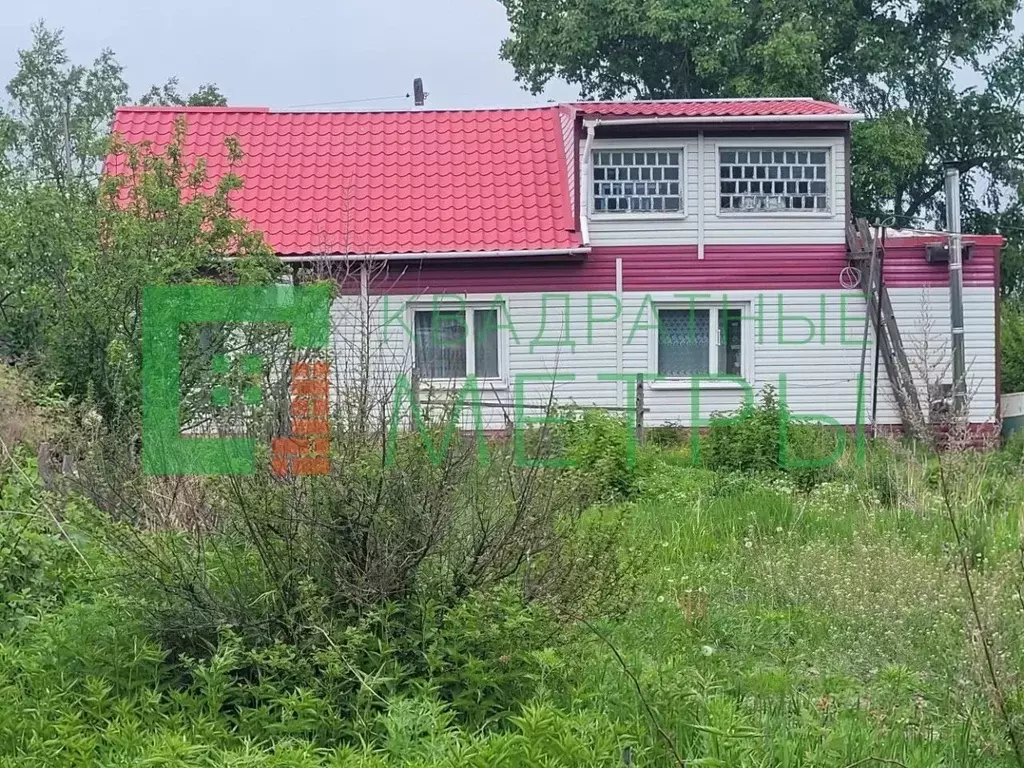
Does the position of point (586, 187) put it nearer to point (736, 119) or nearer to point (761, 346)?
point (736, 119)

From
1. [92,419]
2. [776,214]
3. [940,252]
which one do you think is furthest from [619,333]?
[92,419]

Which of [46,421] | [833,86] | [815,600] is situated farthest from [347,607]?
[833,86]

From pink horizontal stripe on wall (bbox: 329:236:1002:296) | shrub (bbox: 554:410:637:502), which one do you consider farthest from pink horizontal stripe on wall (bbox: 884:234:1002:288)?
shrub (bbox: 554:410:637:502)

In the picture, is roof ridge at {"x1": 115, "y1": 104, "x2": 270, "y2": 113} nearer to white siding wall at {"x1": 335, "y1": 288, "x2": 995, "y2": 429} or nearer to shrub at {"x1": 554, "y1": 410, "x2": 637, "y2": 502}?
white siding wall at {"x1": 335, "y1": 288, "x2": 995, "y2": 429}

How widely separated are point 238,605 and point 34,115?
40.9 m

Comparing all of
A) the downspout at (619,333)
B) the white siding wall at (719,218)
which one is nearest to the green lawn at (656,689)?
the downspout at (619,333)

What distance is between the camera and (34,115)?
134 feet

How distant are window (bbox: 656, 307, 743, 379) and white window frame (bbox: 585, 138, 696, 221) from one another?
1.36 m

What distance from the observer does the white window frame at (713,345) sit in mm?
15758

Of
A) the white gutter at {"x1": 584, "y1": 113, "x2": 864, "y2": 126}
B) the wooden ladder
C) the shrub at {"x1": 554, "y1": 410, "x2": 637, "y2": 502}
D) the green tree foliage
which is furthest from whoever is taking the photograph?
the white gutter at {"x1": 584, "y1": 113, "x2": 864, "y2": 126}

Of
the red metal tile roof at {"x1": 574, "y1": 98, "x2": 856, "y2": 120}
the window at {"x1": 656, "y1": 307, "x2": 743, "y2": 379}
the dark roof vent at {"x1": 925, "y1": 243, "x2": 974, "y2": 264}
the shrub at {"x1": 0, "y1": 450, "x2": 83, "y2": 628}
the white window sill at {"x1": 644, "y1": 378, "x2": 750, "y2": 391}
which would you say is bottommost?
the shrub at {"x1": 0, "y1": 450, "x2": 83, "y2": 628}

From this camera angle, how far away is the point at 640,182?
15922mm

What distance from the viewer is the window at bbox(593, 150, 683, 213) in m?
15.9

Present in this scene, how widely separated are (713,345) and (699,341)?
0.21 m
